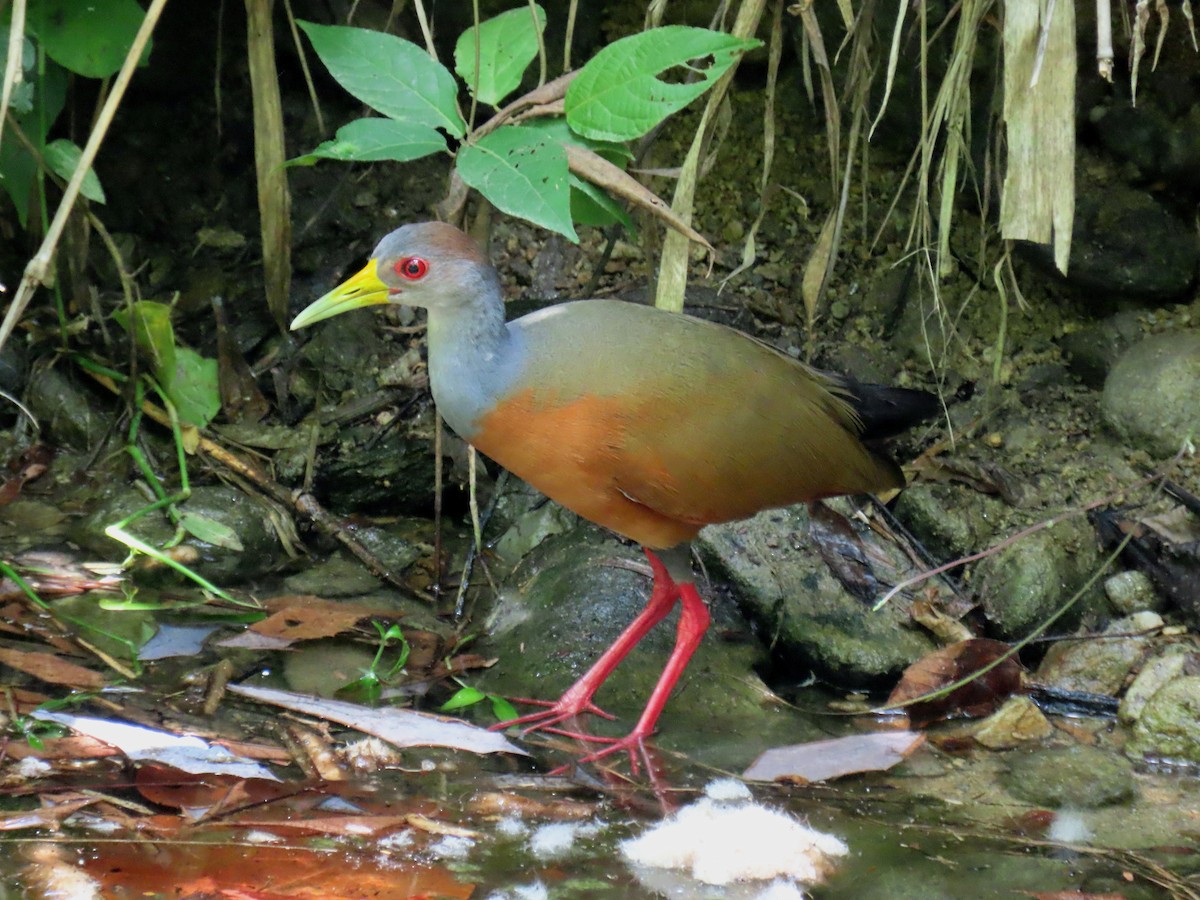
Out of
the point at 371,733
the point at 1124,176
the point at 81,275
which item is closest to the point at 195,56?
the point at 81,275

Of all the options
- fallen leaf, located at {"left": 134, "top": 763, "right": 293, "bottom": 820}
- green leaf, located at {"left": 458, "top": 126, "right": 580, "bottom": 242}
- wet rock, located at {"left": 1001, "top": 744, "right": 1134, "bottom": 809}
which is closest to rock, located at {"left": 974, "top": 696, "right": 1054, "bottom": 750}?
wet rock, located at {"left": 1001, "top": 744, "right": 1134, "bottom": 809}

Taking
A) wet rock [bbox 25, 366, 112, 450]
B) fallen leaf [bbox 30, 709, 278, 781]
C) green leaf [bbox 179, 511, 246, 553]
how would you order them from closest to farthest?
fallen leaf [bbox 30, 709, 278, 781] < green leaf [bbox 179, 511, 246, 553] < wet rock [bbox 25, 366, 112, 450]

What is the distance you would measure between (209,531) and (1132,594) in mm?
3112

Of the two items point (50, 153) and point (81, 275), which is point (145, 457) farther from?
point (50, 153)

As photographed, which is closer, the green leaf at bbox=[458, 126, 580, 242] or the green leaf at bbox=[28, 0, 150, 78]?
the green leaf at bbox=[458, 126, 580, 242]

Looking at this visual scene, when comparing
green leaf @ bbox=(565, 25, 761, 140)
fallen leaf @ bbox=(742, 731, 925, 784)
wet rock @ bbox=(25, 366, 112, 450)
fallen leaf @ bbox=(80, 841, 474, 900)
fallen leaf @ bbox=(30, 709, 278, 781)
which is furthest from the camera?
wet rock @ bbox=(25, 366, 112, 450)

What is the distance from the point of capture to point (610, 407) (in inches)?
133

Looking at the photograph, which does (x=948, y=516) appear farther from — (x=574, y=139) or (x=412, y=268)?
(x=412, y=268)

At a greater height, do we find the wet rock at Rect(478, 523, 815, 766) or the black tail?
the black tail

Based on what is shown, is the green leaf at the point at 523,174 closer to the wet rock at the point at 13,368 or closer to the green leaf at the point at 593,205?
the green leaf at the point at 593,205

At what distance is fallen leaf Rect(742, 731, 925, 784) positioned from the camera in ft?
10.4

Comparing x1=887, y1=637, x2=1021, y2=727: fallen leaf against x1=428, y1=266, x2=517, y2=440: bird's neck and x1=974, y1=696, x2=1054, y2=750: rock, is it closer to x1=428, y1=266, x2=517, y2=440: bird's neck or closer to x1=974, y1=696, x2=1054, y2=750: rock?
x1=974, y1=696, x2=1054, y2=750: rock

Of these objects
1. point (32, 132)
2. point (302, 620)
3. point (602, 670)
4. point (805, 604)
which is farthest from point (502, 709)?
point (32, 132)

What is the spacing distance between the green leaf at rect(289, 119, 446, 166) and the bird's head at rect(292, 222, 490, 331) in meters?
0.27
